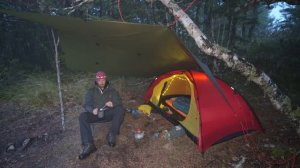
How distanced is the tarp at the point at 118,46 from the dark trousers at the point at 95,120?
4.05ft

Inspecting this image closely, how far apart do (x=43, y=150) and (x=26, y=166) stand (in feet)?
1.64

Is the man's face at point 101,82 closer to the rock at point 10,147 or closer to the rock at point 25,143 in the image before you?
the rock at point 25,143

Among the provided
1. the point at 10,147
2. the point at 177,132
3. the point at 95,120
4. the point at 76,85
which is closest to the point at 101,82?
the point at 95,120

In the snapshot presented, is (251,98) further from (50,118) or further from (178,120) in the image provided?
(50,118)

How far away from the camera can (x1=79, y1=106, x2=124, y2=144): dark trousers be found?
4.84m

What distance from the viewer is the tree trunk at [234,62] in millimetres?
4160

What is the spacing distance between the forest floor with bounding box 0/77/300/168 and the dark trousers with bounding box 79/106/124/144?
0.31 metres

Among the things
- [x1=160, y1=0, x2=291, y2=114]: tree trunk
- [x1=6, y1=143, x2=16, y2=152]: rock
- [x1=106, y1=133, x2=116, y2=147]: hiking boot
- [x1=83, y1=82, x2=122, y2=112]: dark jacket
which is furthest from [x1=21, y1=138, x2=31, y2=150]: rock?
[x1=160, y1=0, x2=291, y2=114]: tree trunk

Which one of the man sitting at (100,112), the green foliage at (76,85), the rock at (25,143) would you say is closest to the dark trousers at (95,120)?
the man sitting at (100,112)

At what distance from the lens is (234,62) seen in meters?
4.20

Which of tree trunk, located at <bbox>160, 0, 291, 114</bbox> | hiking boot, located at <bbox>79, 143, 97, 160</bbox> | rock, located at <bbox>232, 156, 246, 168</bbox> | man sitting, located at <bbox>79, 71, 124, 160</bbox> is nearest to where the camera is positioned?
tree trunk, located at <bbox>160, 0, 291, 114</bbox>

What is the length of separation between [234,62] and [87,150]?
2885 mm

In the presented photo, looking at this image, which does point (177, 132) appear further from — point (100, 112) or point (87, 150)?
point (87, 150)

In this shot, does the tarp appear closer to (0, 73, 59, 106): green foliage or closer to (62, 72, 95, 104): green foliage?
(62, 72, 95, 104): green foliage
